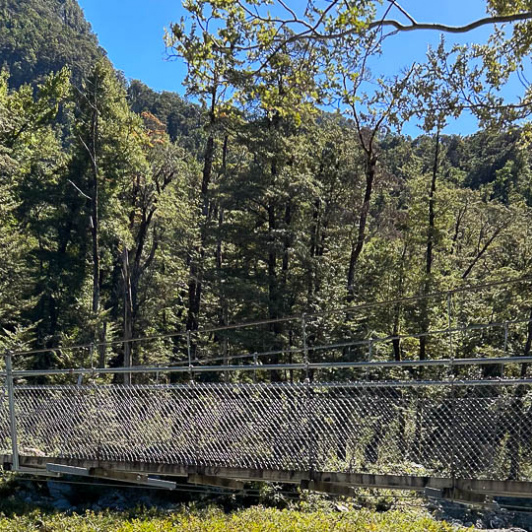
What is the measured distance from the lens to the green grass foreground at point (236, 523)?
5762 mm

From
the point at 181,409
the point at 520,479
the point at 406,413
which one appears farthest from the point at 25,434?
the point at 520,479

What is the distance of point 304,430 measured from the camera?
15.5ft

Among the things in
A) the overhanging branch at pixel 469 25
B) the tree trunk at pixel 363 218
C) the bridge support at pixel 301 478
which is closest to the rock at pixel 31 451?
the bridge support at pixel 301 478

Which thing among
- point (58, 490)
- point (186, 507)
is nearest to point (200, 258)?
point (58, 490)

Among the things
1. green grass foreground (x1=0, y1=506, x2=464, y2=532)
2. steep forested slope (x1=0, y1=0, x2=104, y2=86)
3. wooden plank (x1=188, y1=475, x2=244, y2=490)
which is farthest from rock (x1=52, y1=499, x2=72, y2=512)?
steep forested slope (x1=0, y1=0, x2=104, y2=86)

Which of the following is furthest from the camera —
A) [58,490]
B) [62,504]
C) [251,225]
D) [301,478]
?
[251,225]

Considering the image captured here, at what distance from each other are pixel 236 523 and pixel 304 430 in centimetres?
206

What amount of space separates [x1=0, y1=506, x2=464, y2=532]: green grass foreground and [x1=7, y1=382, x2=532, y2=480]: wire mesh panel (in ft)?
3.65

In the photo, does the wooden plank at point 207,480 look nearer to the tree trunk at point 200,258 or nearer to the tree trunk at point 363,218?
the tree trunk at point 200,258

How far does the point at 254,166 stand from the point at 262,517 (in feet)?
36.0

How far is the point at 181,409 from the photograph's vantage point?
17.3 ft

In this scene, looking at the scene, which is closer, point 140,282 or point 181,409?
point 181,409

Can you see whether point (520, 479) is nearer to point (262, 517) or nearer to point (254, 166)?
point (262, 517)

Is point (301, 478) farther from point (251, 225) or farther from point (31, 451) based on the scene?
point (251, 225)
